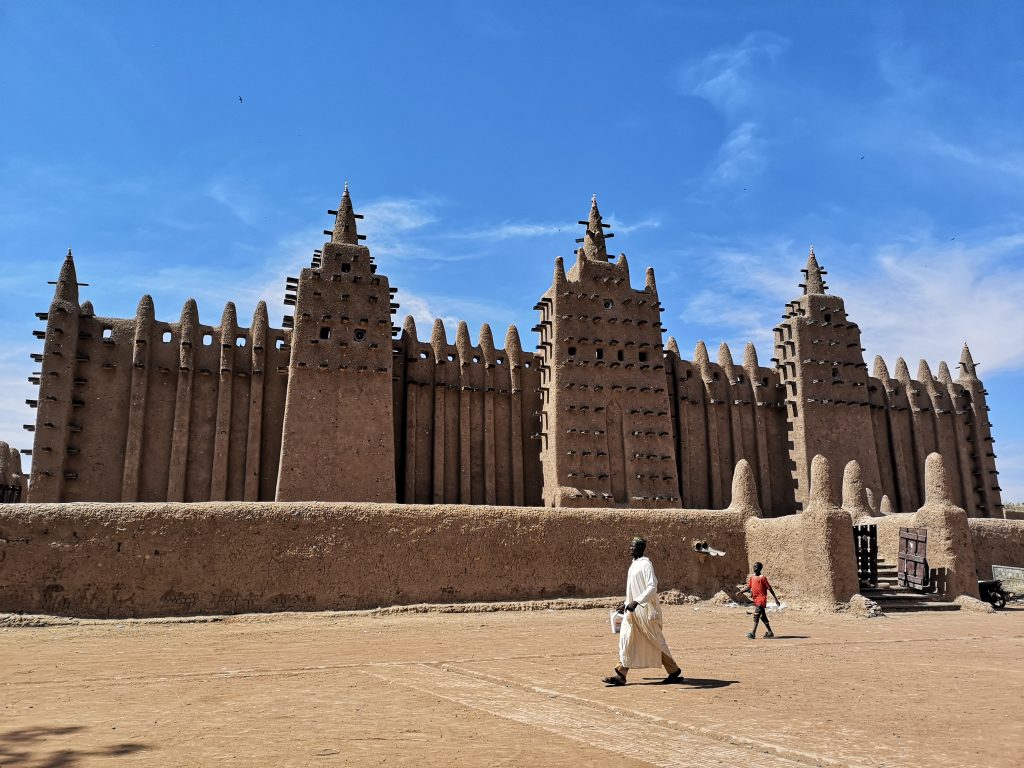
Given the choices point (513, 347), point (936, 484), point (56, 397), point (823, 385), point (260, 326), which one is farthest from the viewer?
point (823, 385)

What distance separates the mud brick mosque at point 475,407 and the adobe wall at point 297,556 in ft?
28.3

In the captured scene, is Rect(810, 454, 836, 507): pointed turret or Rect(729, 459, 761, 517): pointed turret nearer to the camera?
Rect(810, 454, 836, 507): pointed turret

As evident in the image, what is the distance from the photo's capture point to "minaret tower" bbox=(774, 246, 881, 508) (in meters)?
32.2

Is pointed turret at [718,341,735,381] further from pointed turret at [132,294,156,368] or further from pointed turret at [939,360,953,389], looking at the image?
pointed turret at [132,294,156,368]

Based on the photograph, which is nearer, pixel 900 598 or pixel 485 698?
pixel 485 698

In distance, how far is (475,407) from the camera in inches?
1154

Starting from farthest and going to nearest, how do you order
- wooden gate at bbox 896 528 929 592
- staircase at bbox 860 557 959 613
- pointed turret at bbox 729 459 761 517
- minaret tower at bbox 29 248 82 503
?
minaret tower at bbox 29 248 82 503 → pointed turret at bbox 729 459 761 517 → wooden gate at bbox 896 528 929 592 → staircase at bbox 860 557 959 613

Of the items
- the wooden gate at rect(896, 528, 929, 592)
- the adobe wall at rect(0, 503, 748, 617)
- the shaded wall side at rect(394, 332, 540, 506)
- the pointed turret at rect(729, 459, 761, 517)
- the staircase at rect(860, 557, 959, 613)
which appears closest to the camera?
the adobe wall at rect(0, 503, 748, 617)

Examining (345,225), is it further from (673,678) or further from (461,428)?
(673,678)

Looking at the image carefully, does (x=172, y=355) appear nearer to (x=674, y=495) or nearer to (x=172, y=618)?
(x=172, y=618)

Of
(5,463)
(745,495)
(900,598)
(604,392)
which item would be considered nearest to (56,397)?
(5,463)

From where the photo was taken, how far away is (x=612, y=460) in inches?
1155

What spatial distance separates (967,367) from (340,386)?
1160 inches

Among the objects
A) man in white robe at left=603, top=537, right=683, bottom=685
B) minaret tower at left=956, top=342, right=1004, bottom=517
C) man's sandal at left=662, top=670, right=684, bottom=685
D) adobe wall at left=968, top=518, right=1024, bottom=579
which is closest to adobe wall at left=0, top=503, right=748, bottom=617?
man's sandal at left=662, top=670, right=684, bottom=685
